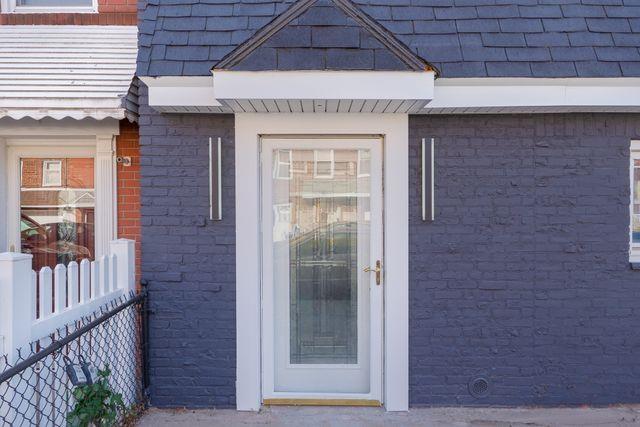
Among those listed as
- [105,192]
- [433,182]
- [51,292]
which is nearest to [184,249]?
[105,192]

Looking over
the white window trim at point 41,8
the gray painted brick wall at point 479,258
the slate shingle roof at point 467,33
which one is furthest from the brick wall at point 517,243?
the white window trim at point 41,8

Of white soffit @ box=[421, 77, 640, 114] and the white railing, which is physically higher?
white soffit @ box=[421, 77, 640, 114]

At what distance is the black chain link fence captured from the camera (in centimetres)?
271

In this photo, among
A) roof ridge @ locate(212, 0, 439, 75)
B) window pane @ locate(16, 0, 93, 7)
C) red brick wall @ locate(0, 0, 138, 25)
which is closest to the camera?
roof ridge @ locate(212, 0, 439, 75)

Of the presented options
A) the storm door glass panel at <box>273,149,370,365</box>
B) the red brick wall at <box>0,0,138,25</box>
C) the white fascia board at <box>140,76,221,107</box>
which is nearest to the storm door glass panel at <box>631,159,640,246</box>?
the storm door glass panel at <box>273,149,370,365</box>

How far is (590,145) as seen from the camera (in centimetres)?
441

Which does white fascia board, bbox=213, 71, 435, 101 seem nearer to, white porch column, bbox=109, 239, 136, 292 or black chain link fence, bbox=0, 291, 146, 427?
white porch column, bbox=109, 239, 136, 292

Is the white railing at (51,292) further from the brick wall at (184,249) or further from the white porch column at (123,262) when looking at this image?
the brick wall at (184,249)

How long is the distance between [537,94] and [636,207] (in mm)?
1379

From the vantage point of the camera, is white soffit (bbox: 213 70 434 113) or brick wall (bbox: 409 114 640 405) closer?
white soffit (bbox: 213 70 434 113)

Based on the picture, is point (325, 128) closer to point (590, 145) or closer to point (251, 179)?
point (251, 179)

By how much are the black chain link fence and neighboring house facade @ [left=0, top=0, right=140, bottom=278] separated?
4.02ft

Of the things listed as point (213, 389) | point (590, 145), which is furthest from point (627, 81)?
point (213, 389)

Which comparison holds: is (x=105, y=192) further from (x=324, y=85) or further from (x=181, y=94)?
(x=324, y=85)
